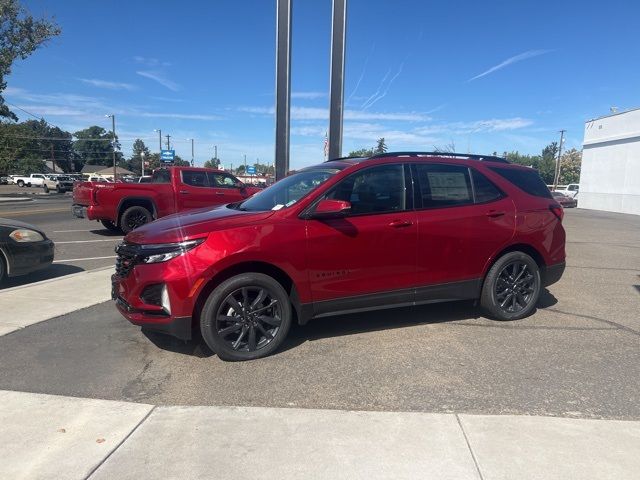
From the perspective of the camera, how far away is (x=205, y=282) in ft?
13.3

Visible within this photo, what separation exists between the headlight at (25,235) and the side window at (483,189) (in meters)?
6.30

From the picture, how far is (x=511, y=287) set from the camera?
5.45 m

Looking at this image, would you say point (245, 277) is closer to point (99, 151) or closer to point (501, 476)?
point (501, 476)

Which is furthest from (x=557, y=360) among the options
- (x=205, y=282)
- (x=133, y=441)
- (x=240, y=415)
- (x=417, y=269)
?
(x=133, y=441)

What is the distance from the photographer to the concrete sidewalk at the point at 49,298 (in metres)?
5.39

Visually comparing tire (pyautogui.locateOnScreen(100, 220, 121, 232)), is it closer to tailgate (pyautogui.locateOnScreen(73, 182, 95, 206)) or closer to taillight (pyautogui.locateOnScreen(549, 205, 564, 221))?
tailgate (pyautogui.locateOnScreen(73, 182, 95, 206))

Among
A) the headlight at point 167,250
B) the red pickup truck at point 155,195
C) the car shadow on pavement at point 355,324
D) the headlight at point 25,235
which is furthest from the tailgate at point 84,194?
the headlight at point 167,250

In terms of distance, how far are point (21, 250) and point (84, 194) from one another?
592 cm

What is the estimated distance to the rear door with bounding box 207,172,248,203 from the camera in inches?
521

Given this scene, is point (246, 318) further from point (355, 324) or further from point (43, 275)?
point (43, 275)

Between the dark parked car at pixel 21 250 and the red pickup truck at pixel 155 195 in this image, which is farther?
the red pickup truck at pixel 155 195

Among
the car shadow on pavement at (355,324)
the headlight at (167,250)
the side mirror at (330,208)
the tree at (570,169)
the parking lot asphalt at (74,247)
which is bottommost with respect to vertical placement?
the parking lot asphalt at (74,247)

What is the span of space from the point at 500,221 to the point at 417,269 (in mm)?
1169

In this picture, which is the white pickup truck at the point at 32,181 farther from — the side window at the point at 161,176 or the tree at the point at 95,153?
the tree at the point at 95,153
